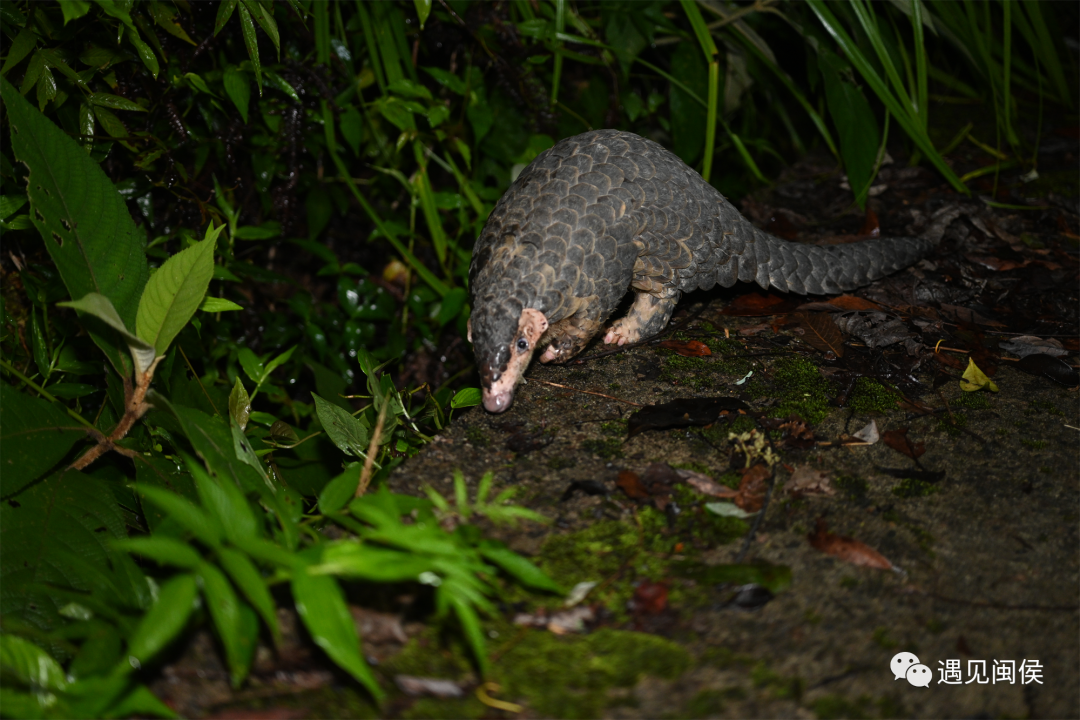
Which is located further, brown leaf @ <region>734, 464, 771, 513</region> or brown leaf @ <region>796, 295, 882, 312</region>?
brown leaf @ <region>796, 295, 882, 312</region>

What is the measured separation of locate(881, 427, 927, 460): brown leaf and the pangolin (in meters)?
0.95

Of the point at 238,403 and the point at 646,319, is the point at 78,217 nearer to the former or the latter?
the point at 238,403

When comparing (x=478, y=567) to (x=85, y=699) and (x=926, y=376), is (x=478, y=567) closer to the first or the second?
(x=85, y=699)

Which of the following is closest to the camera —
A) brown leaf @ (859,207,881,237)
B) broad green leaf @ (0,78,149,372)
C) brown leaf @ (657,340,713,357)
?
broad green leaf @ (0,78,149,372)

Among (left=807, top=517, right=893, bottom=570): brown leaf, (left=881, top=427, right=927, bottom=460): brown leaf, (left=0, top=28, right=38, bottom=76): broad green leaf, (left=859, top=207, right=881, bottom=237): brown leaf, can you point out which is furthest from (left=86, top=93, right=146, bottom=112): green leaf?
(left=859, top=207, right=881, bottom=237): brown leaf

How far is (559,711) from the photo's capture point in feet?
5.19

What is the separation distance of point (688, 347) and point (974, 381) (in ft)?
3.46

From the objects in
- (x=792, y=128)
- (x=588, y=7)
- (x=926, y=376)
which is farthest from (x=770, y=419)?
(x=792, y=128)

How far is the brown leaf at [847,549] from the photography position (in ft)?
6.46

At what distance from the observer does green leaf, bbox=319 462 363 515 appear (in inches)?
77.0

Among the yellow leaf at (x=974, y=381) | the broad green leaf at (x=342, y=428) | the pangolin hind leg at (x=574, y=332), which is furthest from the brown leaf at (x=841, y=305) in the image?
the broad green leaf at (x=342, y=428)

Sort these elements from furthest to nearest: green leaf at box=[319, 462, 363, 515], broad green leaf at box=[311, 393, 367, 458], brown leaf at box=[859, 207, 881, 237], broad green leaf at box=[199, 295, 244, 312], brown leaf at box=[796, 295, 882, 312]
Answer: brown leaf at box=[859, 207, 881, 237], brown leaf at box=[796, 295, 882, 312], broad green leaf at box=[199, 295, 244, 312], broad green leaf at box=[311, 393, 367, 458], green leaf at box=[319, 462, 363, 515]

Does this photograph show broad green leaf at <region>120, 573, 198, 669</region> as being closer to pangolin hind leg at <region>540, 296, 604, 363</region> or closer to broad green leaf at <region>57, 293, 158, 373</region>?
broad green leaf at <region>57, 293, 158, 373</region>

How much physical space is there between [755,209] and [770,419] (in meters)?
1.93
